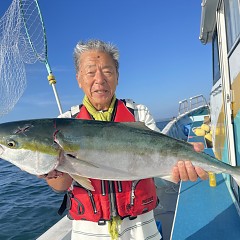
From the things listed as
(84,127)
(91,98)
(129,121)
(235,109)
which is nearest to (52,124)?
(84,127)

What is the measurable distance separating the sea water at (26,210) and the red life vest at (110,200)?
195 inches

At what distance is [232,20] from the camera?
154 inches

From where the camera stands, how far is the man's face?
→ 8.84 feet

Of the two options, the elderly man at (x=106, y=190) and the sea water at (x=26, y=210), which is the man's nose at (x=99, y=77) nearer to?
the elderly man at (x=106, y=190)

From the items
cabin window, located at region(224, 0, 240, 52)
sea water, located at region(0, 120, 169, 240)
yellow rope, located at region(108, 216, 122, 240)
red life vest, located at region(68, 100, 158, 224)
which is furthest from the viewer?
sea water, located at region(0, 120, 169, 240)

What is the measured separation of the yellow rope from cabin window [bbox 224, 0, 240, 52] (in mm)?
2856

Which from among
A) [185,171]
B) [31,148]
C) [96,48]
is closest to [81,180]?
[31,148]

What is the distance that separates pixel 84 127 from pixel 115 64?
2.66ft

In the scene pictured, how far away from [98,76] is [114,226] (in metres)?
1.51

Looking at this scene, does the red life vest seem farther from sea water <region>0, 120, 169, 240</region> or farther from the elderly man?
sea water <region>0, 120, 169, 240</region>

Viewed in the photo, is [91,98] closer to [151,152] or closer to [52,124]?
[52,124]

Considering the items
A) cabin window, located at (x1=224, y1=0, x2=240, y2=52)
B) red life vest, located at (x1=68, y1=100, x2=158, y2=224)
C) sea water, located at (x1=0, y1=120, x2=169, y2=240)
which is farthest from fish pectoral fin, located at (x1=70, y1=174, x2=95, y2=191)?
sea water, located at (x1=0, y1=120, x2=169, y2=240)

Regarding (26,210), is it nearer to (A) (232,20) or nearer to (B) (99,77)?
(B) (99,77)

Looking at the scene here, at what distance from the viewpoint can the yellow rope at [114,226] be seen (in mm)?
2520
